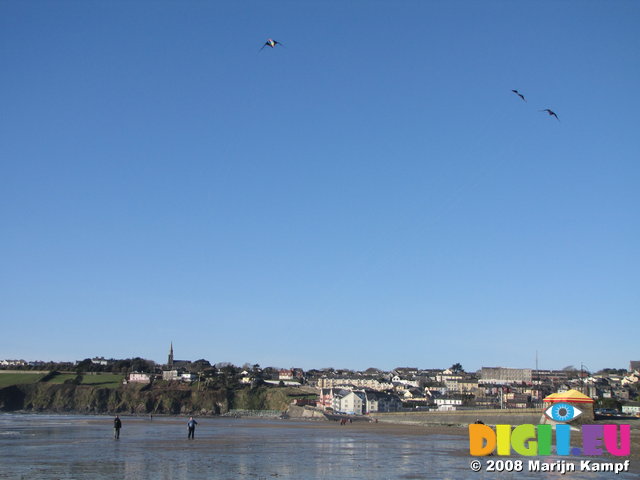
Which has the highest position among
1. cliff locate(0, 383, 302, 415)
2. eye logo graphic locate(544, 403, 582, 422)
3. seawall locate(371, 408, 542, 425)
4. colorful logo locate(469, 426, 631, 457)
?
colorful logo locate(469, 426, 631, 457)

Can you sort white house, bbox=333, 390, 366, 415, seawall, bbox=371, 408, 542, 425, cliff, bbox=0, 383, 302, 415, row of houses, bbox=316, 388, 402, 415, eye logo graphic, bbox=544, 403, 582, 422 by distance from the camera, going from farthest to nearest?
cliff, bbox=0, 383, 302, 415 → white house, bbox=333, 390, 366, 415 → row of houses, bbox=316, 388, 402, 415 → seawall, bbox=371, 408, 542, 425 → eye logo graphic, bbox=544, 403, 582, 422

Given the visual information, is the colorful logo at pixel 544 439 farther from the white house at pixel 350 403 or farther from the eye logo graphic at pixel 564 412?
the white house at pixel 350 403

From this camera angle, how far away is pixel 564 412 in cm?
6525

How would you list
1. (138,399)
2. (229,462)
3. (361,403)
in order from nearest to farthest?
(229,462)
(361,403)
(138,399)

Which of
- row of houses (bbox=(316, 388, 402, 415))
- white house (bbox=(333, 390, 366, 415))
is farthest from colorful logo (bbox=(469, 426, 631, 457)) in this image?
white house (bbox=(333, 390, 366, 415))

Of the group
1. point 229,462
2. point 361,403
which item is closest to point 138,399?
point 361,403

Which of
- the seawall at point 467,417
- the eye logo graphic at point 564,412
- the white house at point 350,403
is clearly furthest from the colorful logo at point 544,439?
the white house at point 350,403

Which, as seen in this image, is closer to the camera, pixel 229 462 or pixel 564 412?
pixel 229 462

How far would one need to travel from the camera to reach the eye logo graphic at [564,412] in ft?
213

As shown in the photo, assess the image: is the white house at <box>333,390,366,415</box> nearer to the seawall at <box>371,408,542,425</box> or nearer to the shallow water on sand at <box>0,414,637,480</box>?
the seawall at <box>371,408,542,425</box>

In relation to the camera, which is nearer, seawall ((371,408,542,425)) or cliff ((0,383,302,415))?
seawall ((371,408,542,425))

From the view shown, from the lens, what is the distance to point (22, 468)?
27625 millimetres

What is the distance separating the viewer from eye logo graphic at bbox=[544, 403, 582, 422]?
213ft

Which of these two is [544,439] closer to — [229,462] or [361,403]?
[229,462]
